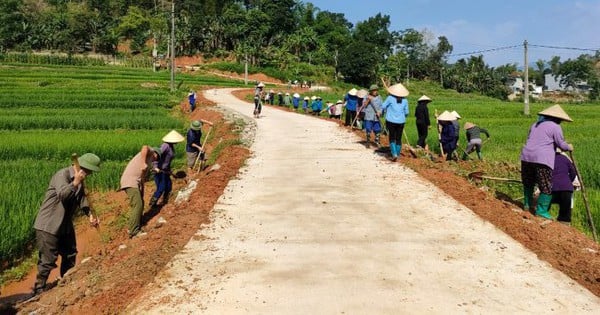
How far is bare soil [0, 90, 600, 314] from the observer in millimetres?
4684

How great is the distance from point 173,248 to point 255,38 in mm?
71368

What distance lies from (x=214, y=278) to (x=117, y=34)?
257ft

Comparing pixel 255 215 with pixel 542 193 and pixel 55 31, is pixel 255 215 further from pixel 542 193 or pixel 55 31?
pixel 55 31

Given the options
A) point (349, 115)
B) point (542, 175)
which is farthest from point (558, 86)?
point (542, 175)

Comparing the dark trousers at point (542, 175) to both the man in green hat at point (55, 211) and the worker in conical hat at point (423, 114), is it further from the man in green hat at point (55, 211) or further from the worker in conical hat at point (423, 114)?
the man in green hat at point (55, 211)

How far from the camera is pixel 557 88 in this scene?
101 meters

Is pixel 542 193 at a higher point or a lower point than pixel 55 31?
lower

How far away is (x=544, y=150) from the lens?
6926 mm

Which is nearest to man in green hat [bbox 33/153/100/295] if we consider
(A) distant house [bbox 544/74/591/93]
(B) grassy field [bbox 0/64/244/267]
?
(B) grassy field [bbox 0/64/244/267]

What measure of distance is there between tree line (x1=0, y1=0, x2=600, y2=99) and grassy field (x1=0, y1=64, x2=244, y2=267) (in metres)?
30.3

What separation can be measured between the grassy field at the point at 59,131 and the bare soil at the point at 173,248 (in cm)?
122

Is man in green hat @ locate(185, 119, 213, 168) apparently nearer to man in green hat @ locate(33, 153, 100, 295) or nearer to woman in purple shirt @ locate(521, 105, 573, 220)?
man in green hat @ locate(33, 153, 100, 295)

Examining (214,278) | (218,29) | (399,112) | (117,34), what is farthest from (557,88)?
(214,278)

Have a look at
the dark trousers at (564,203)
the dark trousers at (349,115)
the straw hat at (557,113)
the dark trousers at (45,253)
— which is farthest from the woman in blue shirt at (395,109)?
the dark trousers at (45,253)
